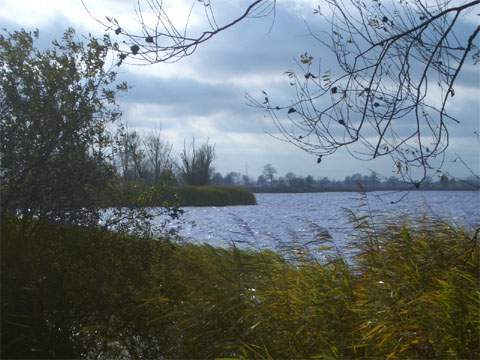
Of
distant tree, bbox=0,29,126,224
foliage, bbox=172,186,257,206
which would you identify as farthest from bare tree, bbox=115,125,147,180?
foliage, bbox=172,186,257,206

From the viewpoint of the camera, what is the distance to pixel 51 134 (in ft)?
26.2

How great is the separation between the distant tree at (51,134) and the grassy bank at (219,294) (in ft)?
0.97

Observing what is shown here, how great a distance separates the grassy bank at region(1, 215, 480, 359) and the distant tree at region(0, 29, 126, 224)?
0.97 ft

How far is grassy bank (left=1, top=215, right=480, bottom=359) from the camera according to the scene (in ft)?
20.8

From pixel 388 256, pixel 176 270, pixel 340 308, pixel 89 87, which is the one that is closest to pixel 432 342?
pixel 340 308

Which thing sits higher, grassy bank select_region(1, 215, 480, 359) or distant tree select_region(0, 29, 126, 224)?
distant tree select_region(0, 29, 126, 224)

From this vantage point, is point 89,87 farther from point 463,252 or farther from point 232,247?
point 463,252

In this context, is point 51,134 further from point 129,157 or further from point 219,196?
point 219,196

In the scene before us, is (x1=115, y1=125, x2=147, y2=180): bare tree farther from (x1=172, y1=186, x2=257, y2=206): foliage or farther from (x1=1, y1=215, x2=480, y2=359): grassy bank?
(x1=172, y1=186, x2=257, y2=206): foliage

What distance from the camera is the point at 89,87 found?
27.4 feet

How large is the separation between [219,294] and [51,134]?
2.30 meters

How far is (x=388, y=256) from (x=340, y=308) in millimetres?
1021

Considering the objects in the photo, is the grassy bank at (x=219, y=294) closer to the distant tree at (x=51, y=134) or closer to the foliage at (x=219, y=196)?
the distant tree at (x=51, y=134)

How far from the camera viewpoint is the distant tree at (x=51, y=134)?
26.0 feet
